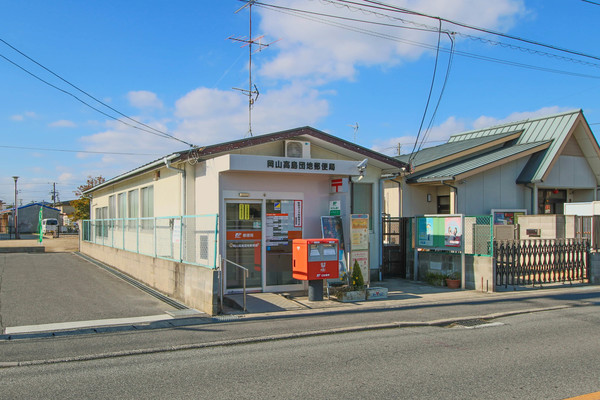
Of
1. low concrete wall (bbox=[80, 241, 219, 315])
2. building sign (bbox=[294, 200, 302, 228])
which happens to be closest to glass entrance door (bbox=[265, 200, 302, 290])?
building sign (bbox=[294, 200, 302, 228])

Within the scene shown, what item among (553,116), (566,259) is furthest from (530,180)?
(566,259)

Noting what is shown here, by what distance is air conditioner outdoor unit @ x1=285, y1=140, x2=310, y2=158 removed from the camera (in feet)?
42.8

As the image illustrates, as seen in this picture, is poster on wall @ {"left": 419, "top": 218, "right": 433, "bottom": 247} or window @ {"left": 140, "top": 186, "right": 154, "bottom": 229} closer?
poster on wall @ {"left": 419, "top": 218, "right": 433, "bottom": 247}

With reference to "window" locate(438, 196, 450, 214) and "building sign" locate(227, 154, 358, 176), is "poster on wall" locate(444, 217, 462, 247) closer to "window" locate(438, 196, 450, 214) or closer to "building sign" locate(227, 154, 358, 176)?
"building sign" locate(227, 154, 358, 176)

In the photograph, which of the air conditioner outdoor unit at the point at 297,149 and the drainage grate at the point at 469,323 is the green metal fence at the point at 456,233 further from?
the air conditioner outdoor unit at the point at 297,149

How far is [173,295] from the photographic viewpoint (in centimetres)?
1214

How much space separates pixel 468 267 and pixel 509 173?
7.05 m

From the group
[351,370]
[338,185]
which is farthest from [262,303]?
[351,370]

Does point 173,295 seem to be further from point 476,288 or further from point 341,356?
point 476,288

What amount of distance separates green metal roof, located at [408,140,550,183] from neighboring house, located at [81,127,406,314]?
321 cm

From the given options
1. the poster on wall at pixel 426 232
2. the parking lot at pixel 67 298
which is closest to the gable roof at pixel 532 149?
the poster on wall at pixel 426 232

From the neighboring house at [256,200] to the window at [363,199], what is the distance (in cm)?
3

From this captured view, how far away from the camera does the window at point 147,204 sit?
15.9 meters

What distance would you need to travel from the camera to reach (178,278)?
11859 mm
